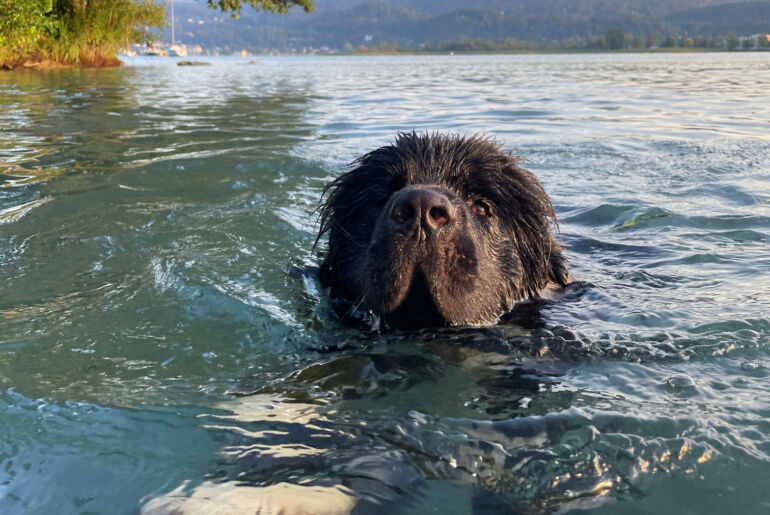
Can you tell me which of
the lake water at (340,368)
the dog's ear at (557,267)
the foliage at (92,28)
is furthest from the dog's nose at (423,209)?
the foliage at (92,28)

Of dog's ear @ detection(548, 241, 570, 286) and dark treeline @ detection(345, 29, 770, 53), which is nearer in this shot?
dog's ear @ detection(548, 241, 570, 286)

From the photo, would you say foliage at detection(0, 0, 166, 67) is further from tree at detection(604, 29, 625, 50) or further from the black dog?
tree at detection(604, 29, 625, 50)

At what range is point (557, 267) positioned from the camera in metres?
4.61

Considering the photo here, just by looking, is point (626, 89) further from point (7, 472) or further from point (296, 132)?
point (7, 472)

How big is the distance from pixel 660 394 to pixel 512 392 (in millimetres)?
688

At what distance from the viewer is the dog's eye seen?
408 cm

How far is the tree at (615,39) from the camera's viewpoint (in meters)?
126

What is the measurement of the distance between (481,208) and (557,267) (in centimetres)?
90

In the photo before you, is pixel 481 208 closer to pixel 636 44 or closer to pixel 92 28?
pixel 92 28

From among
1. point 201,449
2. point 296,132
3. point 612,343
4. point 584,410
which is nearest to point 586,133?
point 296,132

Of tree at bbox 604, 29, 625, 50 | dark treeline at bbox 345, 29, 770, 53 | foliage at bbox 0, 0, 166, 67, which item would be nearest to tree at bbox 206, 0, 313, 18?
foliage at bbox 0, 0, 166, 67

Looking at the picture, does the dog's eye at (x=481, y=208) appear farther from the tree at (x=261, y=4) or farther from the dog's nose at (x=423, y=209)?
the tree at (x=261, y=4)

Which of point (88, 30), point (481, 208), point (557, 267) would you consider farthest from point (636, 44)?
point (481, 208)

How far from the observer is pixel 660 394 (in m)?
3.05
